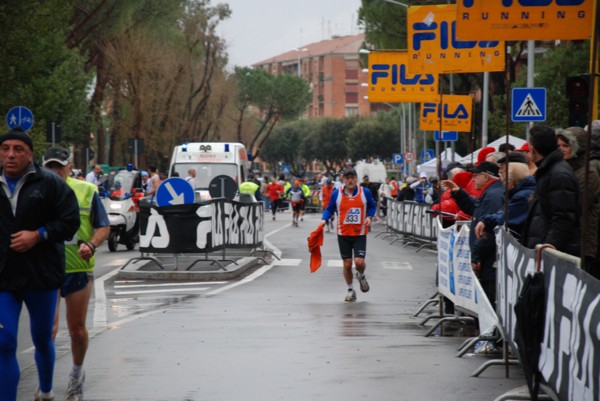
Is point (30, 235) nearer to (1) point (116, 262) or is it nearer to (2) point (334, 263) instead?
(1) point (116, 262)

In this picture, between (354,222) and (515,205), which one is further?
(354,222)

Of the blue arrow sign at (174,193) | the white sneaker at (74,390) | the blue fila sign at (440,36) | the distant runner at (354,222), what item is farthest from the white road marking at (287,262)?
the white sneaker at (74,390)

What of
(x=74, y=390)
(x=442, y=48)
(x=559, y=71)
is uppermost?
Answer: (x=559, y=71)

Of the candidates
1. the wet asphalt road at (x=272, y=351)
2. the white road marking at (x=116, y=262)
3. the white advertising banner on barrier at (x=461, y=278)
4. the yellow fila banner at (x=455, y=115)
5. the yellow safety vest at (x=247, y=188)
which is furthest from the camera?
the yellow safety vest at (x=247, y=188)

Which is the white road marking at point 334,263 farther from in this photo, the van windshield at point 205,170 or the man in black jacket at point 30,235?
the man in black jacket at point 30,235

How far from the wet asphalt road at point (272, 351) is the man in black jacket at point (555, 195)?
1191 mm

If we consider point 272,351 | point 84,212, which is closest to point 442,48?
point 272,351

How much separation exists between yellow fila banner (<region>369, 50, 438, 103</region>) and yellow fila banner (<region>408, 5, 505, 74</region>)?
191 inches

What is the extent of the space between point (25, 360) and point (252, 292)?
7.39 m

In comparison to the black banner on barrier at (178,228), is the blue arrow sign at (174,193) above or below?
above

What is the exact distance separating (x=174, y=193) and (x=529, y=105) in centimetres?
658

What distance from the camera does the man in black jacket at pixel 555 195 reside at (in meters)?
8.88

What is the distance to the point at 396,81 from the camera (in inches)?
1156

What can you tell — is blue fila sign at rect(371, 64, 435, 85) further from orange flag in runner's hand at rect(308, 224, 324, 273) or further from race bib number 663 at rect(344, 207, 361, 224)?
race bib number 663 at rect(344, 207, 361, 224)
